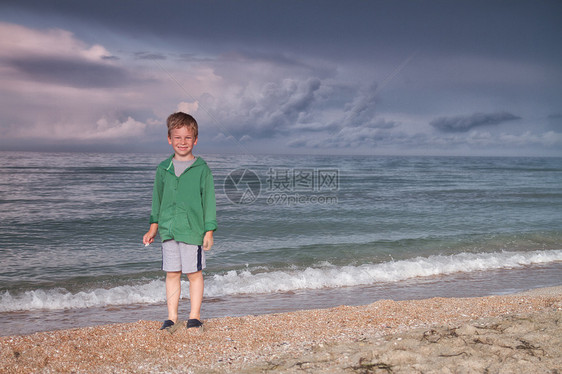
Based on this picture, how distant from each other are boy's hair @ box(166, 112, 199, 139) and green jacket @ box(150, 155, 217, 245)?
0.32 meters

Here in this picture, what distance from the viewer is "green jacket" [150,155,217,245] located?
374 cm

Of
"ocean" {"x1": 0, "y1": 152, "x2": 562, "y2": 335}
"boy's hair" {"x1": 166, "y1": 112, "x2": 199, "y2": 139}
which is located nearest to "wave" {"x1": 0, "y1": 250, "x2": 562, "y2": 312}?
"ocean" {"x1": 0, "y1": 152, "x2": 562, "y2": 335}

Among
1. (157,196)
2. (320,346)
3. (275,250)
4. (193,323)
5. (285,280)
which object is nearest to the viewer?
(320,346)

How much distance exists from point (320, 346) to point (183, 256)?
149cm

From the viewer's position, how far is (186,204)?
12.3 feet

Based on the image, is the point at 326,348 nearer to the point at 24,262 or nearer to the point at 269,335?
the point at 269,335

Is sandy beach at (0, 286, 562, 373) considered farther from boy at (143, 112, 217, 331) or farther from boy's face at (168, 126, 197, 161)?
boy's face at (168, 126, 197, 161)

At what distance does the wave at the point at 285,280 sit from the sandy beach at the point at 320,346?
86.9 inches

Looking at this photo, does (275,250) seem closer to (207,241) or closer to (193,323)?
(193,323)

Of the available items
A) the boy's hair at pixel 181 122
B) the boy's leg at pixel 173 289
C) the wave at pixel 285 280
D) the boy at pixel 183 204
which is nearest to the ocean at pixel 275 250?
the wave at pixel 285 280

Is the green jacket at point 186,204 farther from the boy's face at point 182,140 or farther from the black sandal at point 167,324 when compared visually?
the black sandal at point 167,324

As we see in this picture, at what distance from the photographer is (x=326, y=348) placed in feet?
11.6

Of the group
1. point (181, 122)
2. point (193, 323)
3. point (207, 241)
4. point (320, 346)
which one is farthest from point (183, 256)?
point (320, 346)

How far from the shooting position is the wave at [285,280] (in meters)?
6.34
